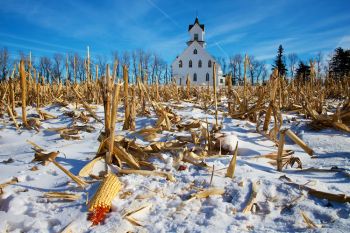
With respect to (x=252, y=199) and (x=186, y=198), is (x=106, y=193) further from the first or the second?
(x=252, y=199)

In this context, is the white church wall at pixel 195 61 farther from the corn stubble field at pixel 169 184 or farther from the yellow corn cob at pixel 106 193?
the yellow corn cob at pixel 106 193

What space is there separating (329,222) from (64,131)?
264 centimetres

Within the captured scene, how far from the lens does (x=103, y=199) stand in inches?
59.5

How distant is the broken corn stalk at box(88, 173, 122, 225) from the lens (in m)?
1.44

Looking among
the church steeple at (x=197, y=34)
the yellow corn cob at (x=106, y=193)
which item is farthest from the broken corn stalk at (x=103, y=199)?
the church steeple at (x=197, y=34)

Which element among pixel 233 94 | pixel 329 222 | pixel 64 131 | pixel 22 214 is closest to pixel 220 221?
pixel 329 222

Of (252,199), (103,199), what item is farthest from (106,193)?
(252,199)

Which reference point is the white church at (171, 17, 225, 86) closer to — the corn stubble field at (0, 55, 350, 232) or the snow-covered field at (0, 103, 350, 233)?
the corn stubble field at (0, 55, 350, 232)

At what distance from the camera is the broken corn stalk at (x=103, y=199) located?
144cm

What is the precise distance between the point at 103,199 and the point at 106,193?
47 millimetres

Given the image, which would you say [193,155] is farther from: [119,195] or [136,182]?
[119,195]

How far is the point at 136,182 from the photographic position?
177 centimetres

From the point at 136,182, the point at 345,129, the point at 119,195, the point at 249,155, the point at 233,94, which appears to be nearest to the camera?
the point at 119,195

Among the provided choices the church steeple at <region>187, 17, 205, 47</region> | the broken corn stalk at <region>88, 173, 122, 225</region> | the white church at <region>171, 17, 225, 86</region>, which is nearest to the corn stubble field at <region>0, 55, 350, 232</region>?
the broken corn stalk at <region>88, 173, 122, 225</region>
